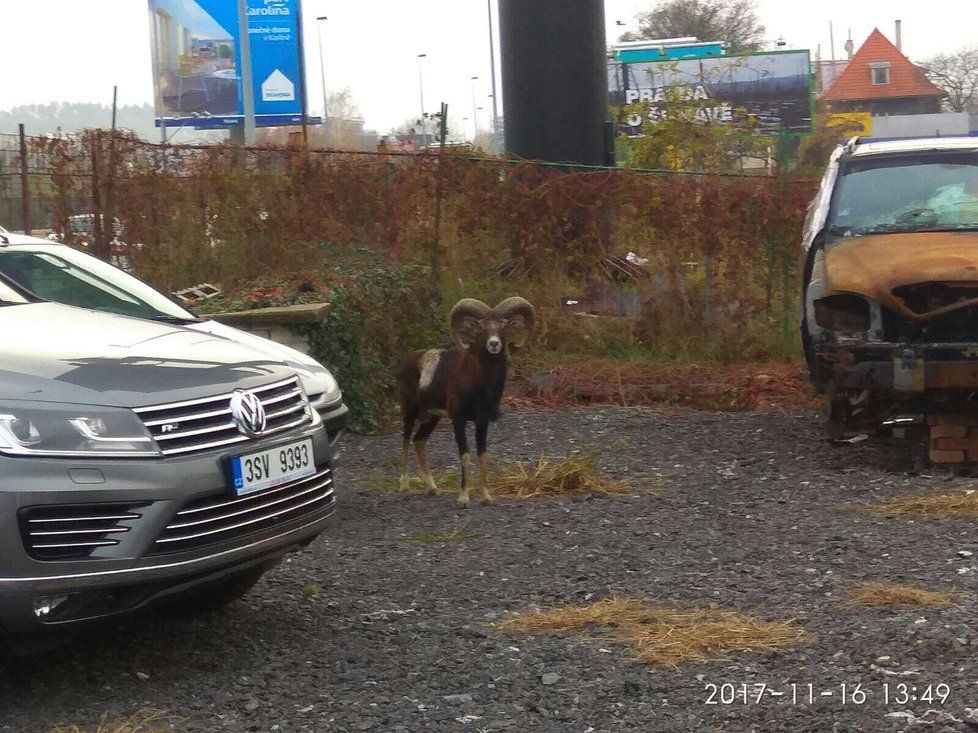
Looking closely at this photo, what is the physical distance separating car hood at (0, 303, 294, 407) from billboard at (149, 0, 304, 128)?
1250 inches

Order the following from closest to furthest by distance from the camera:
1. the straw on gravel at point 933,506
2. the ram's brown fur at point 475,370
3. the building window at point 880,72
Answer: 1. the straw on gravel at point 933,506
2. the ram's brown fur at point 475,370
3. the building window at point 880,72

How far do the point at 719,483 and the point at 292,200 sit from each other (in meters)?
6.68

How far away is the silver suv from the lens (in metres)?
4.56

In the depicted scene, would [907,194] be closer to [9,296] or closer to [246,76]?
[9,296]

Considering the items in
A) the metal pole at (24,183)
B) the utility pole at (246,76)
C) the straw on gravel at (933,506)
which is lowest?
the straw on gravel at (933,506)

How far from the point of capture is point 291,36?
36.9 meters

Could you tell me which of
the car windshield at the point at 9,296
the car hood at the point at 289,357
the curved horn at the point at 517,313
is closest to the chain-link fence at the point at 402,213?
the curved horn at the point at 517,313

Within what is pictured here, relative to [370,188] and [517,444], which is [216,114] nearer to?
[370,188]

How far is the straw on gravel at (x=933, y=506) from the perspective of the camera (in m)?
7.75

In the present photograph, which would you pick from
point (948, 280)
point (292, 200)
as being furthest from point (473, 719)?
point (292, 200)

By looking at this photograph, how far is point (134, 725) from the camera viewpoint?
4.68m

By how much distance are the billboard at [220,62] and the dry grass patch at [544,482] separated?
1133 inches

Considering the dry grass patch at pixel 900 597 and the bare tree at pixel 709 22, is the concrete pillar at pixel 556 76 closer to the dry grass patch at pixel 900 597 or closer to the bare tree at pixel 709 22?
the dry grass patch at pixel 900 597

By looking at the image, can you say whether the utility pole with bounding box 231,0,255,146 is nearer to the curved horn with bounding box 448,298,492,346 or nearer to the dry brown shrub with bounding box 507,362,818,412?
the dry brown shrub with bounding box 507,362,818,412
